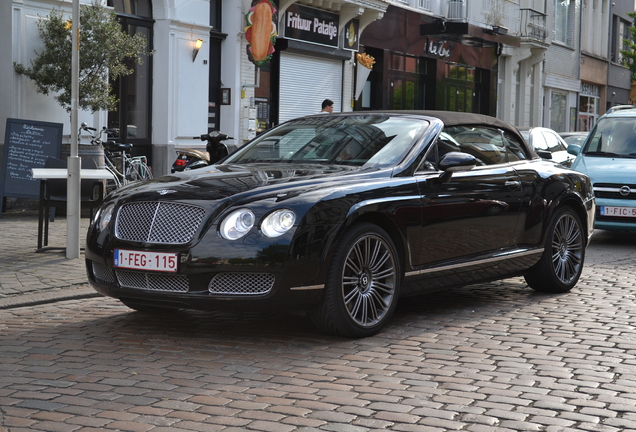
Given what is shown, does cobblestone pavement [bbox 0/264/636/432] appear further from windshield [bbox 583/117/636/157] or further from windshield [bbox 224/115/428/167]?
windshield [bbox 583/117/636/157]

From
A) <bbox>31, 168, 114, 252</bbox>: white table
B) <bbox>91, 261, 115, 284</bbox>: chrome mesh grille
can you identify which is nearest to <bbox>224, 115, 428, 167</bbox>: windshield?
<bbox>91, 261, 115, 284</bbox>: chrome mesh grille

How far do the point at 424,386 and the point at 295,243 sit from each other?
47.3 inches

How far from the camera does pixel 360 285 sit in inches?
247

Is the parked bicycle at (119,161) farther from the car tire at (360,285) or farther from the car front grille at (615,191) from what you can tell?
the car tire at (360,285)

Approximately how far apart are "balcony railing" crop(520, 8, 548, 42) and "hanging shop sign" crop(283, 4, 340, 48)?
13427 millimetres

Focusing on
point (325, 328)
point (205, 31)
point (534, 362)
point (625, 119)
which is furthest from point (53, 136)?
Result: point (534, 362)

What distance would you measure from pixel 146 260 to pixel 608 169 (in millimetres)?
8402

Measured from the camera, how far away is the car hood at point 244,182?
19.8 ft

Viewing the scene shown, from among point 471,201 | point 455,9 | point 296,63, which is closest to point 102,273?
point 471,201

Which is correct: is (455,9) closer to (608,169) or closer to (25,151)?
(608,169)

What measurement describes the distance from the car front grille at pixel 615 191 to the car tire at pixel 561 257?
4.09 metres

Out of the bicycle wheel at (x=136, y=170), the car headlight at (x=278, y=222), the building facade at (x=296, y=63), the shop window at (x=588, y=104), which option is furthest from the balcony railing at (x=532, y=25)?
the car headlight at (x=278, y=222)

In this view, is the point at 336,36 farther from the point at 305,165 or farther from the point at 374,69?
the point at 305,165

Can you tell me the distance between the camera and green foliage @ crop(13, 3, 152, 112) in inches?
576
